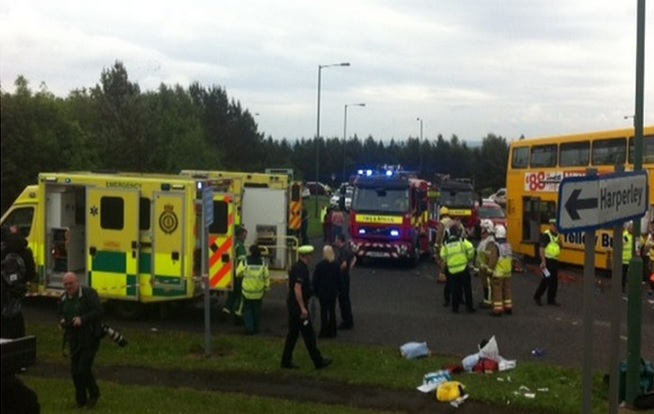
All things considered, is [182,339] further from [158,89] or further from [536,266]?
[158,89]

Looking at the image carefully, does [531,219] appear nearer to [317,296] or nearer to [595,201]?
[317,296]

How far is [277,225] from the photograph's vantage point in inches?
765

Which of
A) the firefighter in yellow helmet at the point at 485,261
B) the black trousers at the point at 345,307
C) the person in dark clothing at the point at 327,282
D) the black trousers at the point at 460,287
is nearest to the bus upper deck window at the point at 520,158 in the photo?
the firefighter in yellow helmet at the point at 485,261

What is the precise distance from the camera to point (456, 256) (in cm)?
1777

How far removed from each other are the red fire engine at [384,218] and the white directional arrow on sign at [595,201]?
19647 millimetres

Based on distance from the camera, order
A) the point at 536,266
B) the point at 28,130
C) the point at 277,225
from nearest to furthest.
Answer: the point at 28,130, the point at 277,225, the point at 536,266

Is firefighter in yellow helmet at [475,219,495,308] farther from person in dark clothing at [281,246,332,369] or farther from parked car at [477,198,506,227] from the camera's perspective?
parked car at [477,198,506,227]

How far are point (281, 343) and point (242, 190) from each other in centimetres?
572

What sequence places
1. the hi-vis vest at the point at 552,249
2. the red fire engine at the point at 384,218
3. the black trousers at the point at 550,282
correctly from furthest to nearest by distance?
the red fire engine at the point at 384,218 → the black trousers at the point at 550,282 → the hi-vis vest at the point at 552,249

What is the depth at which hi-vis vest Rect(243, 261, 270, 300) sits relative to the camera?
1517cm

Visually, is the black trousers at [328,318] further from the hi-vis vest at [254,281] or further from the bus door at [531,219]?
the bus door at [531,219]

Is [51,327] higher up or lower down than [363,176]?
lower down

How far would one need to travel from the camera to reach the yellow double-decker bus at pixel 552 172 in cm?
2434

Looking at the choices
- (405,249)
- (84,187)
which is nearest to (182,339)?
(84,187)
